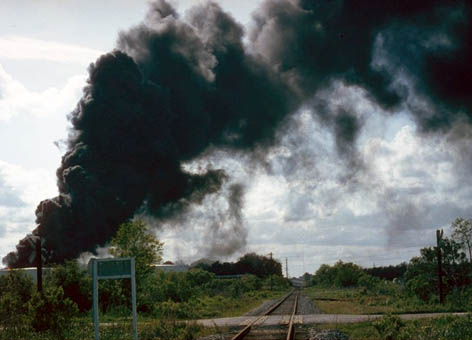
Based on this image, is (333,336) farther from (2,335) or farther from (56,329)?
(2,335)

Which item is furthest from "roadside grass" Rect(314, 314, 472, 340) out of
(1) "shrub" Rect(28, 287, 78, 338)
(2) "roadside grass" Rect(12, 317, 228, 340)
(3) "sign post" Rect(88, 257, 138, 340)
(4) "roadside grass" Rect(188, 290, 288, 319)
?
(4) "roadside grass" Rect(188, 290, 288, 319)

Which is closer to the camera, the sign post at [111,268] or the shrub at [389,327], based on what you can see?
the sign post at [111,268]

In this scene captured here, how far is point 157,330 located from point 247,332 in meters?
3.35

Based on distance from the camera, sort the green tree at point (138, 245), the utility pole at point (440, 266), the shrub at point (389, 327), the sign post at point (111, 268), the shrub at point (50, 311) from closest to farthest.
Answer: the sign post at point (111, 268) → the shrub at point (389, 327) → the shrub at point (50, 311) → the green tree at point (138, 245) → the utility pole at point (440, 266)

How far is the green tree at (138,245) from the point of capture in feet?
102

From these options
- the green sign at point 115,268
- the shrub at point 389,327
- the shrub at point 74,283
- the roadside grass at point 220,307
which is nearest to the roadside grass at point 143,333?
the green sign at point 115,268

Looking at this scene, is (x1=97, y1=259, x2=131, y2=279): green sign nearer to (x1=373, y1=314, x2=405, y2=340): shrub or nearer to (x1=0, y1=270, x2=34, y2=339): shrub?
(x1=0, y1=270, x2=34, y2=339): shrub

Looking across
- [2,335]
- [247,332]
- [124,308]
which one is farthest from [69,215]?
[247,332]

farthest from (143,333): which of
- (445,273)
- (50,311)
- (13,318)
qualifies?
(445,273)

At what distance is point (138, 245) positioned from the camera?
31.3 metres

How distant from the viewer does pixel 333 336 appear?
57.0 ft

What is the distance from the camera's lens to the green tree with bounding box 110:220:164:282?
3098 cm

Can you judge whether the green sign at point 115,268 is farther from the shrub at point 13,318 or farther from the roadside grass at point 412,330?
the roadside grass at point 412,330

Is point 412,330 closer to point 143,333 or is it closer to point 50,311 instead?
point 143,333
